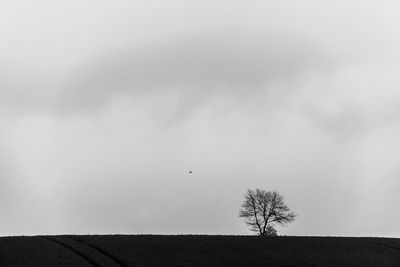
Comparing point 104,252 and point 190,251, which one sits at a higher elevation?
point 190,251

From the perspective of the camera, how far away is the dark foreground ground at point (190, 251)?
4834 cm

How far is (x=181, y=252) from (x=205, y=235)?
9421 millimetres

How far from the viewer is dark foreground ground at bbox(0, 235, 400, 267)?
159 ft

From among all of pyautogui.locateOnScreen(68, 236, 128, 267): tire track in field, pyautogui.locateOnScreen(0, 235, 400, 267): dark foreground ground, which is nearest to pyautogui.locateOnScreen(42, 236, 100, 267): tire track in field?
pyautogui.locateOnScreen(0, 235, 400, 267): dark foreground ground

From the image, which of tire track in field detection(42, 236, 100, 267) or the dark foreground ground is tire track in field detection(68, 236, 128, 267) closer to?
the dark foreground ground

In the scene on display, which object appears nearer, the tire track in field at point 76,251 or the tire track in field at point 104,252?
the tire track in field at point 76,251

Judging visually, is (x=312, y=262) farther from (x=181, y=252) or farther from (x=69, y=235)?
(x=69, y=235)

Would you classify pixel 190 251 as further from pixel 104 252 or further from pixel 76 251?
pixel 76 251

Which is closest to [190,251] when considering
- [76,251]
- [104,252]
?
[104,252]

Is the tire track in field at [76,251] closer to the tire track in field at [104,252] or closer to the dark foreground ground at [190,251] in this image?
the dark foreground ground at [190,251]

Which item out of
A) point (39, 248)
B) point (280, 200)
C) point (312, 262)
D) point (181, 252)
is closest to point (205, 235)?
point (181, 252)

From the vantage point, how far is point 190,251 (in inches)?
2160

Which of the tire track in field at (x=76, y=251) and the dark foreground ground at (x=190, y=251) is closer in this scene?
the tire track in field at (x=76, y=251)

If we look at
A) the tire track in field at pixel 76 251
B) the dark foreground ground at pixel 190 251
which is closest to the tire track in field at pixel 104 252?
the dark foreground ground at pixel 190 251
